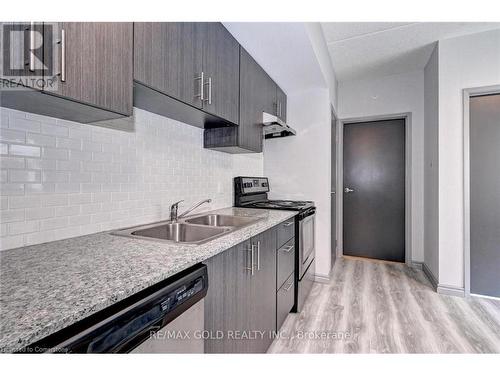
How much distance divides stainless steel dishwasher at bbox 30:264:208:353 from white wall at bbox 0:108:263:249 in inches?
26.4

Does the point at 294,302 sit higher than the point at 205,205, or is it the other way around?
the point at 205,205

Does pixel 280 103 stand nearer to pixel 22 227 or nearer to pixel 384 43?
pixel 384 43

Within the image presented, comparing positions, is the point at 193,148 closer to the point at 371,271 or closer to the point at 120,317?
the point at 120,317

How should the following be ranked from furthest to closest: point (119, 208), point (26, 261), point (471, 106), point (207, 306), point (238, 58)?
1. point (471, 106)
2. point (238, 58)
3. point (119, 208)
4. point (207, 306)
5. point (26, 261)

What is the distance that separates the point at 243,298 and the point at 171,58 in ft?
4.21

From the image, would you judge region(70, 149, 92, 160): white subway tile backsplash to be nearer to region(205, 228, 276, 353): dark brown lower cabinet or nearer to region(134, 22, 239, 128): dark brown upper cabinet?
region(134, 22, 239, 128): dark brown upper cabinet

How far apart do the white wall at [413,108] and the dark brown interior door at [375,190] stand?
146mm

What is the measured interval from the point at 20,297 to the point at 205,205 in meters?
1.49

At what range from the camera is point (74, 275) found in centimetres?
71

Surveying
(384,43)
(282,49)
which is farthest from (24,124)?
(384,43)

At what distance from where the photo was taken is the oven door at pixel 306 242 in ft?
7.14

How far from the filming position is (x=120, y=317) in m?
0.61

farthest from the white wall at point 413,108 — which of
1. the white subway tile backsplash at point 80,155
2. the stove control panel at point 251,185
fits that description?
the white subway tile backsplash at point 80,155

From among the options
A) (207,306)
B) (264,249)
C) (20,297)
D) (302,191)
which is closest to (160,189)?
(264,249)
